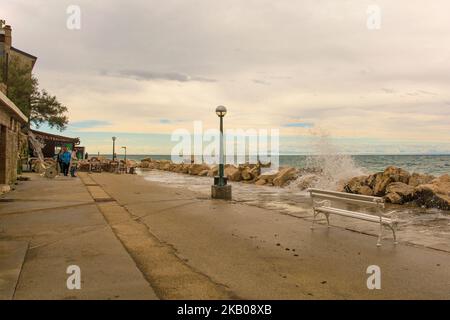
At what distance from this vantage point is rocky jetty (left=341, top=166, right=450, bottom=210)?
14.5 metres

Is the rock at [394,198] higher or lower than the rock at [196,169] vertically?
lower

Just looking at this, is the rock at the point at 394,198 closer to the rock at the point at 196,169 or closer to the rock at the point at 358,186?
the rock at the point at 358,186

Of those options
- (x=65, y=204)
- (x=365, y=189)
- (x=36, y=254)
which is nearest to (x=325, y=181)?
(x=365, y=189)

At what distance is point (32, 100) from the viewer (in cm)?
3441

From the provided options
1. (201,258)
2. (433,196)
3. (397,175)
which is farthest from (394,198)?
(201,258)

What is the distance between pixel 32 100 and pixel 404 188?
29807mm

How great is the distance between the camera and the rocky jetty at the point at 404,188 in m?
14.5

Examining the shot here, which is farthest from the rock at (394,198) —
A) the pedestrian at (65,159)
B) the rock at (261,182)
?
the pedestrian at (65,159)

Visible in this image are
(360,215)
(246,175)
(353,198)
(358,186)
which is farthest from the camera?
(246,175)

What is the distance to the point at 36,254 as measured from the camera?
20.2 feet

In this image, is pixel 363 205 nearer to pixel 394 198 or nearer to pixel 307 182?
pixel 394 198

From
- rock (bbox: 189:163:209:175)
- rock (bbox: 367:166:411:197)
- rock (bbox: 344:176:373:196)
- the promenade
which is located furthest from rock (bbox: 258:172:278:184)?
the promenade

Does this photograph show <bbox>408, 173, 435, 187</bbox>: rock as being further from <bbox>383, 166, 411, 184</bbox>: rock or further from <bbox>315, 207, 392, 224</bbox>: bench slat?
<bbox>315, 207, 392, 224</bbox>: bench slat

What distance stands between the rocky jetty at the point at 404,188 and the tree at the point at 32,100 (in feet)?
79.8
